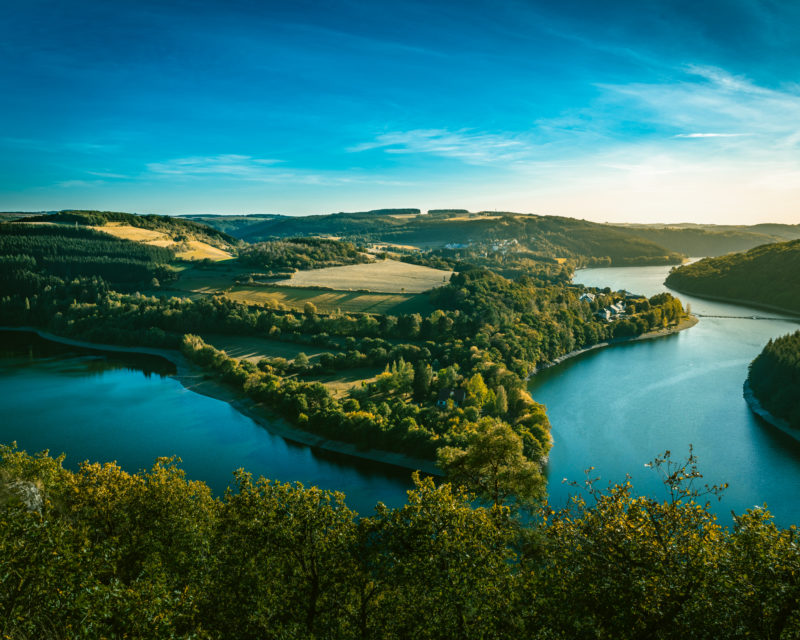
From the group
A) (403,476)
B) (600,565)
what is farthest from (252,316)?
(600,565)

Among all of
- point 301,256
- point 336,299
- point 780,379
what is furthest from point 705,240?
point 336,299

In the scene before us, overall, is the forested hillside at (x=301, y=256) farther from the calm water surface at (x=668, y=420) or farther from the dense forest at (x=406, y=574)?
the dense forest at (x=406, y=574)

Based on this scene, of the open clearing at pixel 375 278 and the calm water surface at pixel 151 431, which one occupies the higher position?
the open clearing at pixel 375 278

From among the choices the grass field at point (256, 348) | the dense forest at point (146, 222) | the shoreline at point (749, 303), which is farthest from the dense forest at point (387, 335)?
the shoreline at point (749, 303)

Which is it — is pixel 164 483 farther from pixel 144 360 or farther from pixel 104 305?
pixel 104 305

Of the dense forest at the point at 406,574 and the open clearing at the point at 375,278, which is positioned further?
the open clearing at the point at 375,278

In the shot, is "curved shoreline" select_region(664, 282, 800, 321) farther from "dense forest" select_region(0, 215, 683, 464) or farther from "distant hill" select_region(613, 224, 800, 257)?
"distant hill" select_region(613, 224, 800, 257)

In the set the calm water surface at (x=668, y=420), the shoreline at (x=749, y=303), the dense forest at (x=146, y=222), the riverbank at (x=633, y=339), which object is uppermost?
the dense forest at (x=146, y=222)
